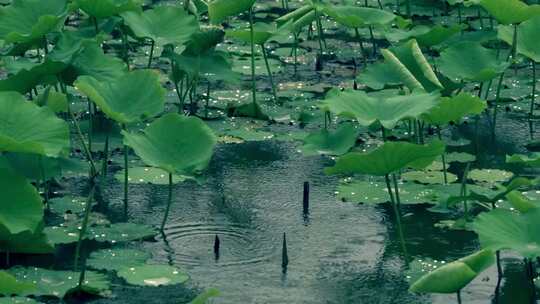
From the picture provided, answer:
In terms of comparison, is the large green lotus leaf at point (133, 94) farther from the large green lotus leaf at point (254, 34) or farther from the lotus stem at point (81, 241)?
the large green lotus leaf at point (254, 34)

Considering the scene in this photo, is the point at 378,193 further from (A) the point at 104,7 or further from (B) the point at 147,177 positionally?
(A) the point at 104,7

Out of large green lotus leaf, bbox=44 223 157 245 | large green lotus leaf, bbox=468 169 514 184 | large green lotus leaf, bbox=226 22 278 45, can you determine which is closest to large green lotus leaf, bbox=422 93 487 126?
large green lotus leaf, bbox=468 169 514 184

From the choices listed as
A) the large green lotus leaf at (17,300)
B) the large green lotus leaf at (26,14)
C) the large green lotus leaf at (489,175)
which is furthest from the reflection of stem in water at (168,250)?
the large green lotus leaf at (489,175)

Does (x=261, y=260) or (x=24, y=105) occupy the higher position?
(x=24, y=105)

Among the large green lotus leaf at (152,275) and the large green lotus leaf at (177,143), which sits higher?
the large green lotus leaf at (177,143)

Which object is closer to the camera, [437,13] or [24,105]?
[24,105]

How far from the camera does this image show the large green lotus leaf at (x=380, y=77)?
4289 millimetres

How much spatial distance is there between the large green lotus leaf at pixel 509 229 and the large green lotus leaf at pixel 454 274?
14 cm

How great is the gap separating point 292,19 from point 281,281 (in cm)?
192

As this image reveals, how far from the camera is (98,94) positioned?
3.65 metres

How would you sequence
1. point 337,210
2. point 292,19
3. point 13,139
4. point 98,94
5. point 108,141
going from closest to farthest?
point 13,139
point 98,94
point 337,210
point 108,141
point 292,19

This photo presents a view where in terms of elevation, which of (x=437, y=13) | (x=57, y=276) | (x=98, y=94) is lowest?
(x=437, y=13)

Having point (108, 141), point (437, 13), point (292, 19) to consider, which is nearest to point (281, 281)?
point (108, 141)

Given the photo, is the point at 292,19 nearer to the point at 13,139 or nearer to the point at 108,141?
the point at 108,141
